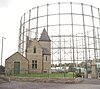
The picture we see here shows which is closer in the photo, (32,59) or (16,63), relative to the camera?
(16,63)

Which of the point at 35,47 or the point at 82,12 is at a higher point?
the point at 82,12

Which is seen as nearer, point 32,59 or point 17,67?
point 17,67

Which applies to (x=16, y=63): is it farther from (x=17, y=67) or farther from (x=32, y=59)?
(x=32, y=59)

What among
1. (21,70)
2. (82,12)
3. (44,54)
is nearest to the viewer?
(21,70)

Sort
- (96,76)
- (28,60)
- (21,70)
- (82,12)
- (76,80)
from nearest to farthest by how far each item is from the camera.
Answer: (76,80), (96,76), (21,70), (28,60), (82,12)

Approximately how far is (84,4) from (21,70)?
15799 mm

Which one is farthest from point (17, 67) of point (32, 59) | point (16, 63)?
point (32, 59)

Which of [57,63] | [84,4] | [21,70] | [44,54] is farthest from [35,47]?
[84,4]

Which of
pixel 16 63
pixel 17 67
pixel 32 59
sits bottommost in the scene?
pixel 17 67

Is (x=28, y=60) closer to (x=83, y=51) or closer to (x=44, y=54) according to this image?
(x=44, y=54)

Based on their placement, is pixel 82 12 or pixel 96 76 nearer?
pixel 96 76

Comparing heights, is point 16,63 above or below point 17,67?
above

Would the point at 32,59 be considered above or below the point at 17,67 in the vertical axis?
above

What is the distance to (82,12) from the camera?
33125mm
